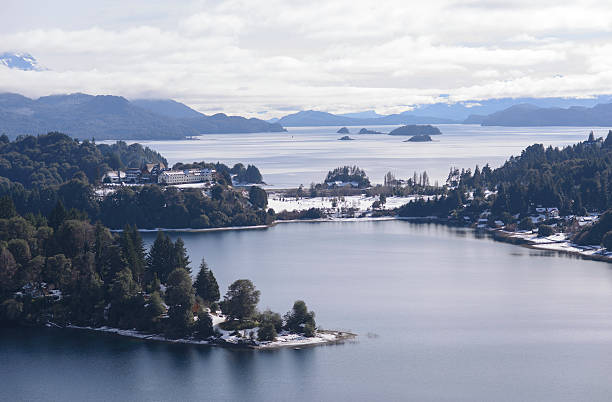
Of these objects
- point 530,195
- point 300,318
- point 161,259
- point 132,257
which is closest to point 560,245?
point 530,195

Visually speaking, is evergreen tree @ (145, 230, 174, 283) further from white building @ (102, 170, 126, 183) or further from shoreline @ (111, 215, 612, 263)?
white building @ (102, 170, 126, 183)

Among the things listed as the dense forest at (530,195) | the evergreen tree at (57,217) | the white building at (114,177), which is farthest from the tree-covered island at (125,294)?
the white building at (114,177)

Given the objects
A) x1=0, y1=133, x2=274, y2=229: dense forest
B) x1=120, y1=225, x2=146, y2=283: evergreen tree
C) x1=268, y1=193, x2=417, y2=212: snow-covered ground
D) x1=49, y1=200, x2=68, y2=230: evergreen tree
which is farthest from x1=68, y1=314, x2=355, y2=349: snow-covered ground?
x1=268, y1=193, x2=417, y2=212: snow-covered ground

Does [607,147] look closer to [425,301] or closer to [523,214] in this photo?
[523,214]

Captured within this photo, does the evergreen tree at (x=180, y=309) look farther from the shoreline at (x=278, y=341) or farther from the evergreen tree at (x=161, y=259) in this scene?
the evergreen tree at (x=161, y=259)

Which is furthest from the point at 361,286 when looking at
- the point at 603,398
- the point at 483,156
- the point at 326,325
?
the point at 483,156

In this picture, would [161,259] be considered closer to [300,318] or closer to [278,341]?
[300,318]

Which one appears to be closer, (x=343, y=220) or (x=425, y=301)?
(x=425, y=301)
